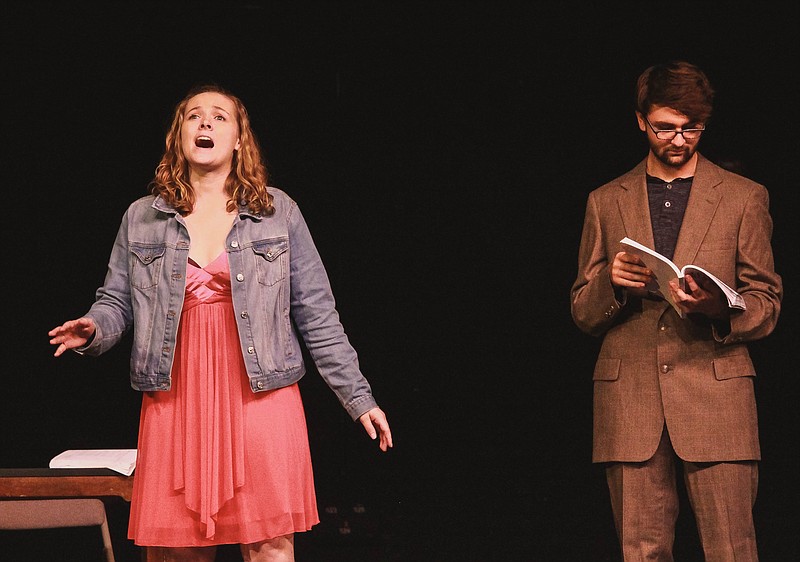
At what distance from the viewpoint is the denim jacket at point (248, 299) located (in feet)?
7.43

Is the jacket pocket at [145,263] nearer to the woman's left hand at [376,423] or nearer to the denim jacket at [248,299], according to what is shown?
the denim jacket at [248,299]

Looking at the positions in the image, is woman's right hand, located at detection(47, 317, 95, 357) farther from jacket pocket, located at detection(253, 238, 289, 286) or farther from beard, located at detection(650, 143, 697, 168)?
beard, located at detection(650, 143, 697, 168)

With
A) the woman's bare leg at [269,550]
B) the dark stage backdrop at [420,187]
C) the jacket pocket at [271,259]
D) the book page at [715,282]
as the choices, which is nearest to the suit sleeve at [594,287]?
the book page at [715,282]

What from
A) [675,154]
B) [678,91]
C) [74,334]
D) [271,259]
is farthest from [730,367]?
[74,334]

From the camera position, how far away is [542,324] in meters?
4.04

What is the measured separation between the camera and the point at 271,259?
2.35 meters

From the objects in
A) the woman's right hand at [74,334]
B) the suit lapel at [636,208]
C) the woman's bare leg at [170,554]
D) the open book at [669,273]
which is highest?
the suit lapel at [636,208]

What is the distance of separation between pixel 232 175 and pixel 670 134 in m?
1.03

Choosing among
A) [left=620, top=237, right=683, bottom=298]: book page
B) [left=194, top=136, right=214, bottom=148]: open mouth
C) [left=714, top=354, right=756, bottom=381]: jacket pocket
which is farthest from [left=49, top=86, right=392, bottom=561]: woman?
[left=714, top=354, right=756, bottom=381]: jacket pocket

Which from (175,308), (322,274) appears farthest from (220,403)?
(322,274)

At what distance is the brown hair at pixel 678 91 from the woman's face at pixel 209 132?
38.9 inches

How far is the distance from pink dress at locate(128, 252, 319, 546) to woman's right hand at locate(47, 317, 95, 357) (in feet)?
0.60

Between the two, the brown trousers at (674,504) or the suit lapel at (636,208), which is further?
the suit lapel at (636,208)

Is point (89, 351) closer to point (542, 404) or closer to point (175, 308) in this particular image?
A: point (175, 308)
